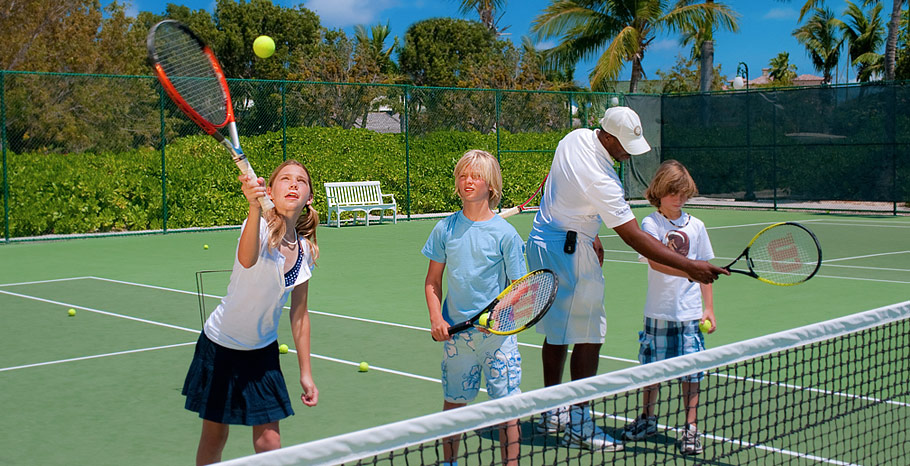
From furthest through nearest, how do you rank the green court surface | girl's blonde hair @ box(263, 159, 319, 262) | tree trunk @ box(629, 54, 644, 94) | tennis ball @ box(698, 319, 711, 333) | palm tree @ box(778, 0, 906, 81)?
tree trunk @ box(629, 54, 644, 94) < palm tree @ box(778, 0, 906, 81) < the green court surface < tennis ball @ box(698, 319, 711, 333) < girl's blonde hair @ box(263, 159, 319, 262)

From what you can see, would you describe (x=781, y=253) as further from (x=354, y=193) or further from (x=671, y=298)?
(x=354, y=193)

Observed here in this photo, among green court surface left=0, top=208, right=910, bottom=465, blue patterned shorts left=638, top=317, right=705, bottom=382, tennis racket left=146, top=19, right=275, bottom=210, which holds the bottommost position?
green court surface left=0, top=208, right=910, bottom=465

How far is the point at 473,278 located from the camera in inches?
154

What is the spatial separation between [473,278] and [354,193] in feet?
47.3

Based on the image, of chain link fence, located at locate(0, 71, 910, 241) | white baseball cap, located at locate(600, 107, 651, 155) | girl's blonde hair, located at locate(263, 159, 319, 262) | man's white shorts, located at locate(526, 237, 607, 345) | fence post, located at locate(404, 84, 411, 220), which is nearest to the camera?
girl's blonde hair, located at locate(263, 159, 319, 262)

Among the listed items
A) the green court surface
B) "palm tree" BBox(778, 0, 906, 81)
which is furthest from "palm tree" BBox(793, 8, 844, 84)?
the green court surface

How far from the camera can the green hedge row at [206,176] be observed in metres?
15.2

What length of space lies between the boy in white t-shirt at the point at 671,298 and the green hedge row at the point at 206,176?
12502 mm

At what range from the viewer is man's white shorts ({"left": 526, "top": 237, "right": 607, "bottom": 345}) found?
4.39m

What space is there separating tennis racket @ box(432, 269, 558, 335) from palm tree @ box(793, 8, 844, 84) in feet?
184

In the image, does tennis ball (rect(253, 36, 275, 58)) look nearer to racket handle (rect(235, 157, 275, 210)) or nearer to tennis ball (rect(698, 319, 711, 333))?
tennis ball (rect(698, 319, 711, 333))

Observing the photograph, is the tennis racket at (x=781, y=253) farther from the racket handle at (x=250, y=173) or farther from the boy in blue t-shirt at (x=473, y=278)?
the racket handle at (x=250, y=173)

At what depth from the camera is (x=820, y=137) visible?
65.8 feet

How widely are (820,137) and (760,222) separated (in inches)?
126
